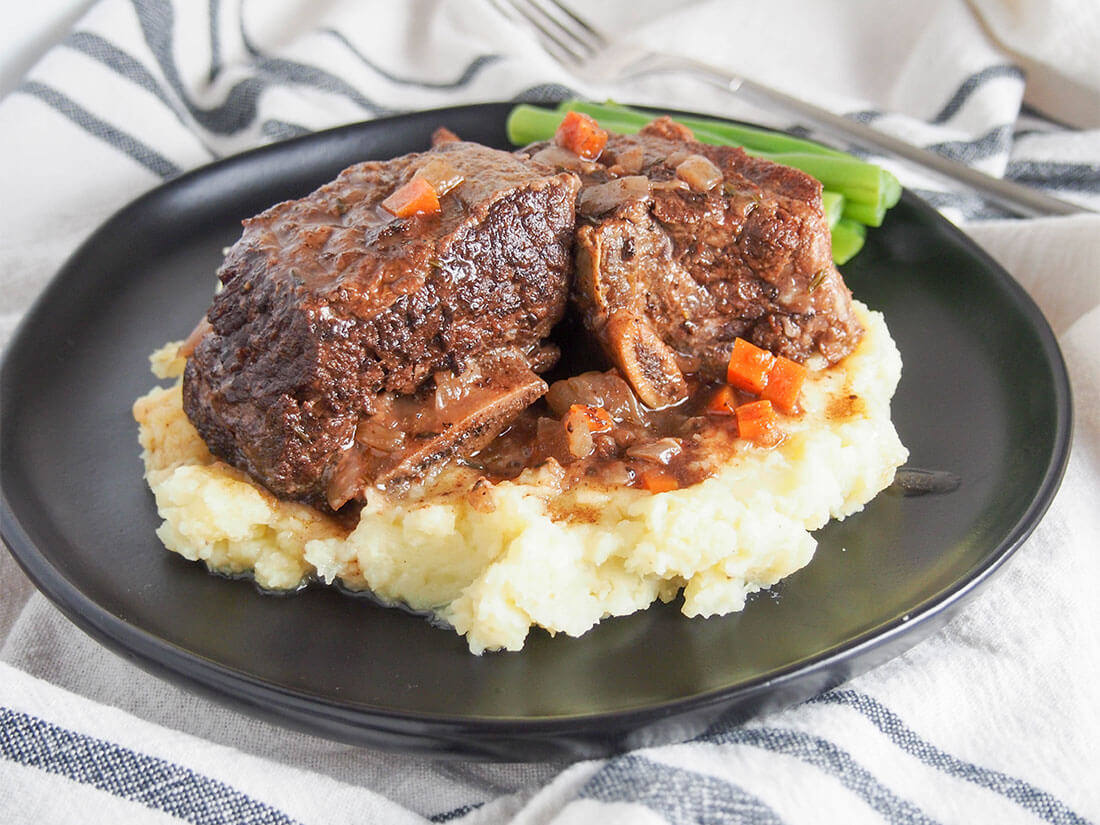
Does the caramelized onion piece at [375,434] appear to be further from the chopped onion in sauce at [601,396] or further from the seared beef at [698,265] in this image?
the seared beef at [698,265]

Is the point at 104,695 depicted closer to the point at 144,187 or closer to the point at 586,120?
the point at 586,120

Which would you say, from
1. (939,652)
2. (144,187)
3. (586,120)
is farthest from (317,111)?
(939,652)

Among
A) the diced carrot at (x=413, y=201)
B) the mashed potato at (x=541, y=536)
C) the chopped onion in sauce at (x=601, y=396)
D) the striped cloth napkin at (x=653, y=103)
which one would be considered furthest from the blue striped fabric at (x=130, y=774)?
the diced carrot at (x=413, y=201)

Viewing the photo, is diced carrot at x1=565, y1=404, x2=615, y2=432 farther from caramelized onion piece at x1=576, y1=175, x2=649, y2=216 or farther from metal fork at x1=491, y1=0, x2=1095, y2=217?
metal fork at x1=491, y1=0, x2=1095, y2=217

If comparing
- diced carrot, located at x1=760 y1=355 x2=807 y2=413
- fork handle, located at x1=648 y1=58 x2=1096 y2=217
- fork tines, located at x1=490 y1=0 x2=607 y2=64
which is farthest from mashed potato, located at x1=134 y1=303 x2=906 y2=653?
fork tines, located at x1=490 y1=0 x2=607 y2=64

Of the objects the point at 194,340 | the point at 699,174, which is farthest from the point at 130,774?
the point at 699,174

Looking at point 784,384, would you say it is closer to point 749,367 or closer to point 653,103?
point 749,367
